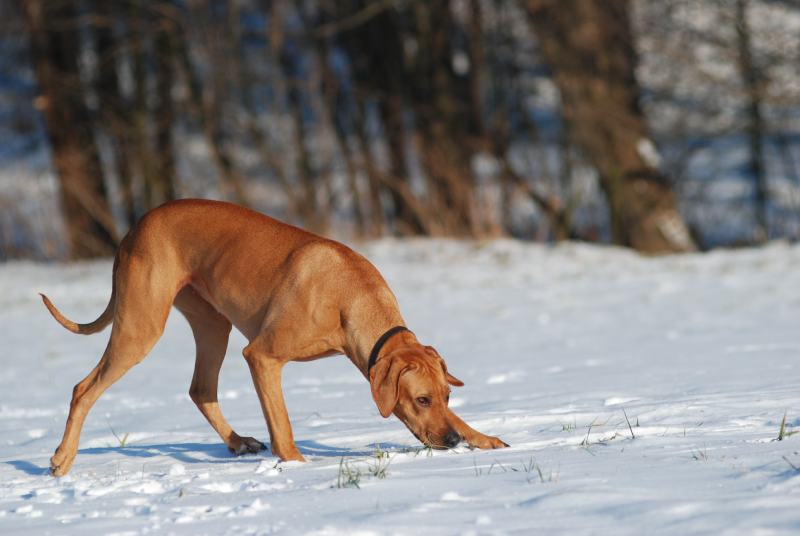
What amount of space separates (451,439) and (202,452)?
1.40 metres

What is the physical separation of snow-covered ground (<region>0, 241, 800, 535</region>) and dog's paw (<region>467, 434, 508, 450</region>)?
0.11 m

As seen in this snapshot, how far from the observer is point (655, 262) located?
13.6 meters

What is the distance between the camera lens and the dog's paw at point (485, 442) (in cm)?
493

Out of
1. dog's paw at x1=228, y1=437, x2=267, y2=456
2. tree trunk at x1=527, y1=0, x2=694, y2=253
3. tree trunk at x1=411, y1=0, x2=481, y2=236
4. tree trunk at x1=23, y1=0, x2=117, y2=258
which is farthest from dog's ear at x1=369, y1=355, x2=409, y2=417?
tree trunk at x1=23, y1=0, x2=117, y2=258

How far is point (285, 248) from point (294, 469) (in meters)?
1.17

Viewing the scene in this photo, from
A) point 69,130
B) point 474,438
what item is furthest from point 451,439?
point 69,130

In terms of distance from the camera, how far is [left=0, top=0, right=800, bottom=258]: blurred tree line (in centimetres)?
1550

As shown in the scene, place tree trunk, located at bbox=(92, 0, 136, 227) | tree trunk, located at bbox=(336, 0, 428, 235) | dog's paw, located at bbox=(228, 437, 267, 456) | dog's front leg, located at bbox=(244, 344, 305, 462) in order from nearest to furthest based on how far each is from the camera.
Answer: dog's front leg, located at bbox=(244, 344, 305, 462) < dog's paw, located at bbox=(228, 437, 267, 456) < tree trunk, located at bbox=(336, 0, 428, 235) < tree trunk, located at bbox=(92, 0, 136, 227)

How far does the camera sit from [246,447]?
550cm

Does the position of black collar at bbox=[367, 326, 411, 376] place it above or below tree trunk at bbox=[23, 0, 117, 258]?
below

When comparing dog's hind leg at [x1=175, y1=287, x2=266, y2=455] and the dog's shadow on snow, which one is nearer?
the dog's shadow on snow

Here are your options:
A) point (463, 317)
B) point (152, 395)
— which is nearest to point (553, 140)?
point (463, 317)

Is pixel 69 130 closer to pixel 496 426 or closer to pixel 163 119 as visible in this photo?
pixel 163 119

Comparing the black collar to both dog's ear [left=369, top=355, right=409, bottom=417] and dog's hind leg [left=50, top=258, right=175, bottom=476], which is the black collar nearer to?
dog's ear [left=369, top=355, right=409, bottom=417]
